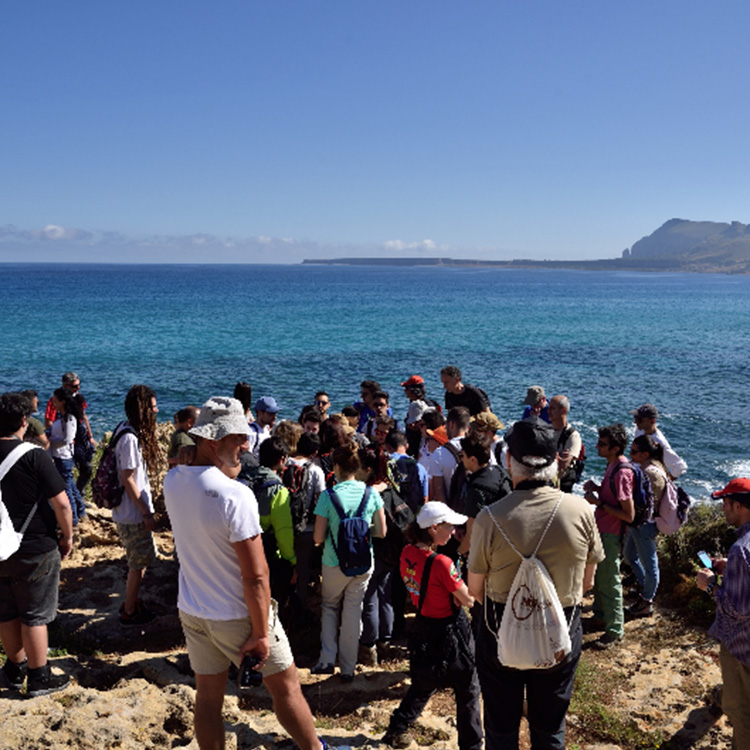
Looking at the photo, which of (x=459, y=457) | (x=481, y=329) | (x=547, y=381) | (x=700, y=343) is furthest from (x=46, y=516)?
(x=481, y=329)

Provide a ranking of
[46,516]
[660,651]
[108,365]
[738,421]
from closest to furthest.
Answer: [46,516], [660,651], [738,421], [108,365]

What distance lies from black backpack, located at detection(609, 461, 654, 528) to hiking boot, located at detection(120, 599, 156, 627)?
16.4 ft

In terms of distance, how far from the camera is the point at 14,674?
16.7ft

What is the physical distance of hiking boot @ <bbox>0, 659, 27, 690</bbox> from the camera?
16.7 feet

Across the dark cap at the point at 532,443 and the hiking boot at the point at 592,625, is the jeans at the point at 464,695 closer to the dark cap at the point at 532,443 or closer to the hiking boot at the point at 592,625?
the dark cap at the point at 532,443

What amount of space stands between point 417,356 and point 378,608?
41.4 metres

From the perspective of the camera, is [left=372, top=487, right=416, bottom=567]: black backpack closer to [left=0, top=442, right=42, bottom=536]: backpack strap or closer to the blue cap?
the blue cap

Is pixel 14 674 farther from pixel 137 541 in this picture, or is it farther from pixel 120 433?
pixel 120 433

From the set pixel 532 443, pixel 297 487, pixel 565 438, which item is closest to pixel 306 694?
pixel 297 487

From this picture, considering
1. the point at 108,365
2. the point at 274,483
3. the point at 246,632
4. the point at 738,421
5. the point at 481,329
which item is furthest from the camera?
the point at 481,329

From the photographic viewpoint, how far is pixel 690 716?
5.39 m

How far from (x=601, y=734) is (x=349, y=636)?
7.26ft

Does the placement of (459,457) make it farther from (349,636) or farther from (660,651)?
(660,651)

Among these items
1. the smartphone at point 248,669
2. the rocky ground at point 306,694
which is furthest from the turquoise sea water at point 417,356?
the smartphone at point 248,669
